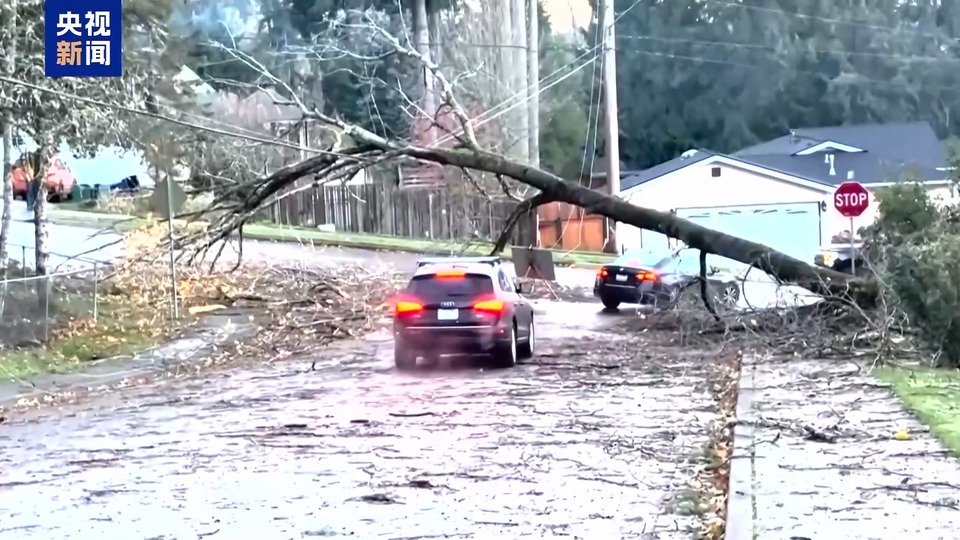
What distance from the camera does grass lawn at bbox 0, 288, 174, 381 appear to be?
19812 millimetres

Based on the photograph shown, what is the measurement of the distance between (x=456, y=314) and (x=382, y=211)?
27121 mm

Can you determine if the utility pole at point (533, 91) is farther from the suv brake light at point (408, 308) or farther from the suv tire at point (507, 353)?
the suv brake light at point (408, 308)

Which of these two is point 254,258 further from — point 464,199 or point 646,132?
point 646,132

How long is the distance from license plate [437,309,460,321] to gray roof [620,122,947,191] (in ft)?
61.8

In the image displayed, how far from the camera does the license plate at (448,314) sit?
58.1 ft

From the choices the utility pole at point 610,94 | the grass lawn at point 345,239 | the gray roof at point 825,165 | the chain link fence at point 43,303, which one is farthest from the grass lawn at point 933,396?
the gray roof at point 825,165

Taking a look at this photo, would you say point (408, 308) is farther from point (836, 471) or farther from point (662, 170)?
point (662, 170)

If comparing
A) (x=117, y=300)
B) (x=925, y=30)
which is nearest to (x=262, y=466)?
(x=117, y=300)

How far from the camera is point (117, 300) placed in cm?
2491

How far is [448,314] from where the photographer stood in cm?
1773

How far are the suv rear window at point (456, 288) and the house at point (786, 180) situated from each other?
1223 centimetres

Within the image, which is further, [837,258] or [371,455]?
[837,258]

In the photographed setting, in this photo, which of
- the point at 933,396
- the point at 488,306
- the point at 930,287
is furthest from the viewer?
the point at 488,306

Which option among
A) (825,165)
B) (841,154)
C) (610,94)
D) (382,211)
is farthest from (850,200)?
(382,211)
